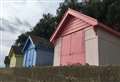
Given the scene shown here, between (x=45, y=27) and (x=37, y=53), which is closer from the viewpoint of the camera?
(x=37, y=53)

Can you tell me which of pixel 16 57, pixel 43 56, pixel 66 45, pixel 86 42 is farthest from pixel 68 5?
pixel 86 42

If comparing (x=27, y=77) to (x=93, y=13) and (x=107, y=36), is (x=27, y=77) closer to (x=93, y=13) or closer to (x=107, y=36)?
(x=107, y=36)

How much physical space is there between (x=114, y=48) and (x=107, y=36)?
2.86 ft

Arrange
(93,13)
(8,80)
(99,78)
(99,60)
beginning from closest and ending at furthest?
(99,78), (8,80), (99,60), (93,13)

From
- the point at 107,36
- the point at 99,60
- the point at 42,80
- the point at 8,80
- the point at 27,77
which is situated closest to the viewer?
the point at 42,80

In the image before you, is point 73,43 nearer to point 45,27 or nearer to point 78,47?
point 78,47

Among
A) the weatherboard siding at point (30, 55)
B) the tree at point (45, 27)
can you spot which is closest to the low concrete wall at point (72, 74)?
the weatherboard siding at point (30, 55)

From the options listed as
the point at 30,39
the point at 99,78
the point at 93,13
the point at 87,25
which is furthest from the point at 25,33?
the point at 99,78

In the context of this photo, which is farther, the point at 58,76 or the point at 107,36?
the point at 107,36

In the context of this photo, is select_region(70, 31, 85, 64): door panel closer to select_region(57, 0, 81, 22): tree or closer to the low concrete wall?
the low concrete wall

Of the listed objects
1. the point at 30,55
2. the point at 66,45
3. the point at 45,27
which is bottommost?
the point at 30,55

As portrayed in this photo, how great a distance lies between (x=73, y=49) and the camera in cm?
1497

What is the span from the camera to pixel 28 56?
943 inches

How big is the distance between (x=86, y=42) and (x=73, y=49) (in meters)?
1.50
